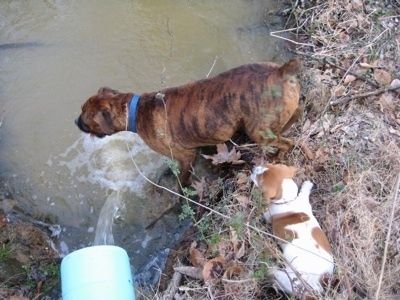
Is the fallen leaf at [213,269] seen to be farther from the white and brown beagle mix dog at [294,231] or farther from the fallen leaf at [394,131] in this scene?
the fallen leaf at [394,131]

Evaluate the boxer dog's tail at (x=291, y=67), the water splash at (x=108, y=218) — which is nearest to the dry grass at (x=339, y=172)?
the water splash at (x=108, y=218)

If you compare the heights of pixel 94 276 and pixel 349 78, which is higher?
pixel 349 78

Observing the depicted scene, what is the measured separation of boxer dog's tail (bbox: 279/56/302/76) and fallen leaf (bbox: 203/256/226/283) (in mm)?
1615

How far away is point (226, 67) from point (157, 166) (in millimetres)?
1420

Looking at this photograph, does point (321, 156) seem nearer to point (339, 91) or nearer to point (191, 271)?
point (339, 91)

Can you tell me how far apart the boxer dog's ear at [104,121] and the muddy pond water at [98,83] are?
777mm

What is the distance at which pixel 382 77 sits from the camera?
4859 mm

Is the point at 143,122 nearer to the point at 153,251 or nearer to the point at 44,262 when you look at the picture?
the point at 153,251

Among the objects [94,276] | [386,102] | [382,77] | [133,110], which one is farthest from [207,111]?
[382,77]

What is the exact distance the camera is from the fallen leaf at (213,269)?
3.73 metres

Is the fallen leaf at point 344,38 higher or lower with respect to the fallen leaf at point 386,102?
higher

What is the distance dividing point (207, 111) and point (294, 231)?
1269mm

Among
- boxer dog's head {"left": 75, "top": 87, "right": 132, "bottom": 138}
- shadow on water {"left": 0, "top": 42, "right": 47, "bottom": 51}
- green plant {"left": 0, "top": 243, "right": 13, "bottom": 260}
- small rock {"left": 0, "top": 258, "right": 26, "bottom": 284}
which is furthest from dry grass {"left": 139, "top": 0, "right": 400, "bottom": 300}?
shadow on water {"left": 0, "top": 42, "right": 47, "bottom": 51}

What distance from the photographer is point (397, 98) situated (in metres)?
4.69
